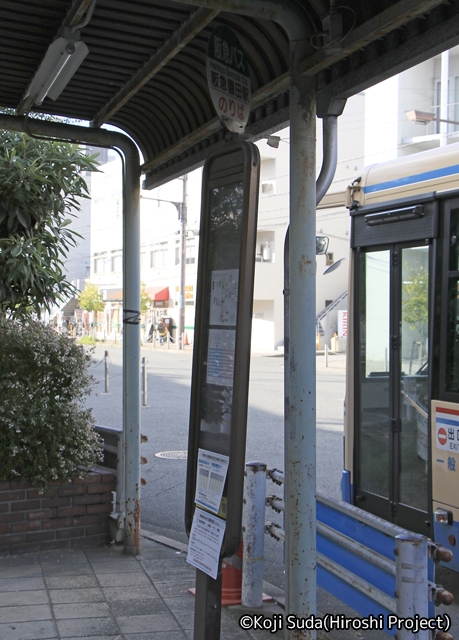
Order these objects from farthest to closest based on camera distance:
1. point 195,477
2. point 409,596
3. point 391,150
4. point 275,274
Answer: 1. point 275,274
2. point 391,150
3. point 195,477
4. point 409,596

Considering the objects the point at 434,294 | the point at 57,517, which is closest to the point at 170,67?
the point at 434,294

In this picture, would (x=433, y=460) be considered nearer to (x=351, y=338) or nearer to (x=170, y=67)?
(x=351, y=338)

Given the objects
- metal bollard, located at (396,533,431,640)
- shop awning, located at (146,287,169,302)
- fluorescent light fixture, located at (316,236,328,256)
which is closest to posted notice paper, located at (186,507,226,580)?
metal bollard, located at (396,533,431,640)

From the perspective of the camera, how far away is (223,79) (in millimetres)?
3436

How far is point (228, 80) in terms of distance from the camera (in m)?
3.46

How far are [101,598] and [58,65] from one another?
347cm

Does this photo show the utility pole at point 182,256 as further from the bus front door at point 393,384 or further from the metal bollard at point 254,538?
the metal bollard at point 254,538

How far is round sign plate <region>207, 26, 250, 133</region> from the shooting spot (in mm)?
3398

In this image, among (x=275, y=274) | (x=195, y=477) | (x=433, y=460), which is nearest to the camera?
(x=195, y=477)

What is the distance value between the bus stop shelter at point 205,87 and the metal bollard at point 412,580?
43cm

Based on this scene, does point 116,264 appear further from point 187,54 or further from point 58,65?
point 58,65

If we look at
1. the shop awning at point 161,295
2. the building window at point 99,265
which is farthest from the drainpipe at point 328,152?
→ the building window at point 99,265

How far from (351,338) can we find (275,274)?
35.2m

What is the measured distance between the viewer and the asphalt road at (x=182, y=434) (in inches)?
297
